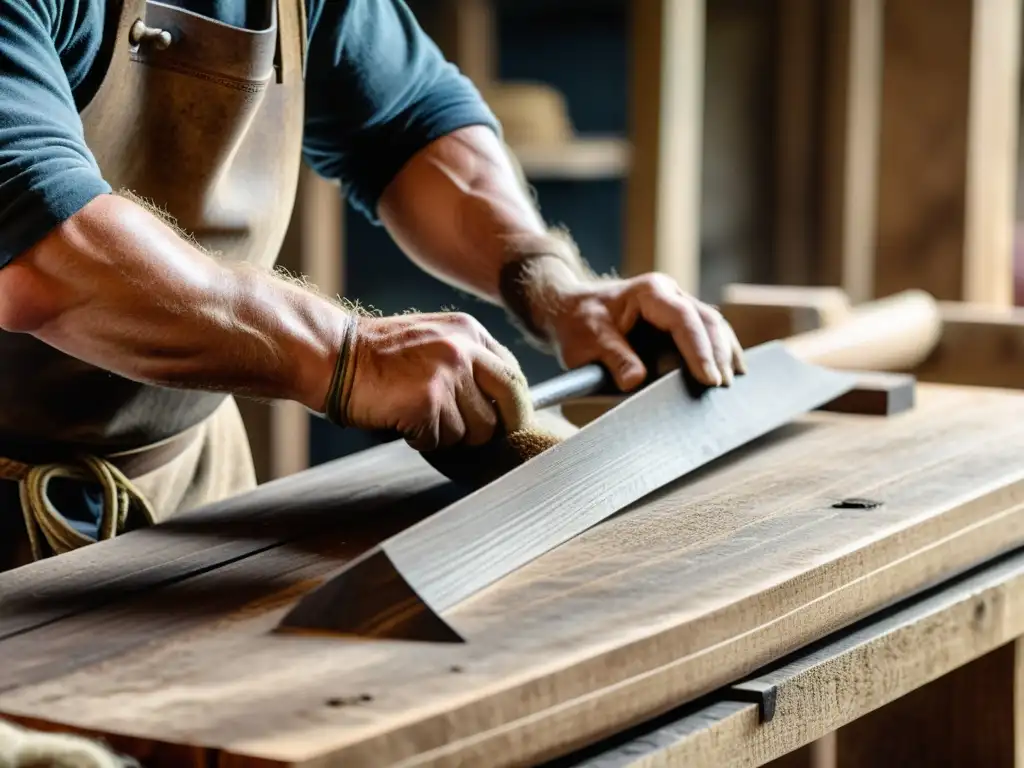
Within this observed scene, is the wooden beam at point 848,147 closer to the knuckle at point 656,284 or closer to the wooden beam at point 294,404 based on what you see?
the wooden beam at point 294,404

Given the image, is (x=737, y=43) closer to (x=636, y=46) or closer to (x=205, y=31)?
(x=636, y=46)

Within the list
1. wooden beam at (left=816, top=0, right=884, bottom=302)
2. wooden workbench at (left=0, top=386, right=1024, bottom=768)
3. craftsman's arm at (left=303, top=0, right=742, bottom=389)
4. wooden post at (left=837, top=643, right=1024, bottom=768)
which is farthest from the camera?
wooden beam at (left=816, top=0, right=884, bottom=302)

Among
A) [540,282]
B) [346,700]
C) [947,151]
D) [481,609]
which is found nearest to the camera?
[346,700]

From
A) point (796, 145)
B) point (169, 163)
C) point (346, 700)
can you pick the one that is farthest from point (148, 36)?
Answer: point (796, 145)

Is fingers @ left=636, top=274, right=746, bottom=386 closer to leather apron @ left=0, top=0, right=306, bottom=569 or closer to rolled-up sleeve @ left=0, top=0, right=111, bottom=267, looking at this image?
leather apron @ left=0, top=0, right=306, bottom=569

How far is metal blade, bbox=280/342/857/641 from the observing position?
1.24 metres

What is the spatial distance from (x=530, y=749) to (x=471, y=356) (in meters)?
0.50

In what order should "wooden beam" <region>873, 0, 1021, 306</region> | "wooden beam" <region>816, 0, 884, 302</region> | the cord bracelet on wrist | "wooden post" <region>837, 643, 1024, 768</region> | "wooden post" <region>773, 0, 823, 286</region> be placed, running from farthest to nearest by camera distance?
"wooden post" <region>773, 0, 823, 286</region>, "wooden beam" <region>816, 0, 884, 302</region>, "wooden beam" <region>873, 0, 1021, 306</region>, "wooden post" <region>837, 643, 1024, 768</region>, the cord bracelet on wrist

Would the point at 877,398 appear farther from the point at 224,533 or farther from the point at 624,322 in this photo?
the point at 224,533

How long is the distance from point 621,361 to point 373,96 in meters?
0.55

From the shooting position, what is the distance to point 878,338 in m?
2.57

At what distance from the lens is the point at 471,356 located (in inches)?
59.9

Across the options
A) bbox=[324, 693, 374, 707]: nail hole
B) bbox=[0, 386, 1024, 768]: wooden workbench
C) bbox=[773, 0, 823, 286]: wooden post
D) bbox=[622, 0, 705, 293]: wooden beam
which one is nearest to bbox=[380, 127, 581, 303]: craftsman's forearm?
bbox=[0, 386, 1024, 768]: wooden workbench

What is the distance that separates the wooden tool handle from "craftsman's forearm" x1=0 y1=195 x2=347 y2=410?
3.44 ft
